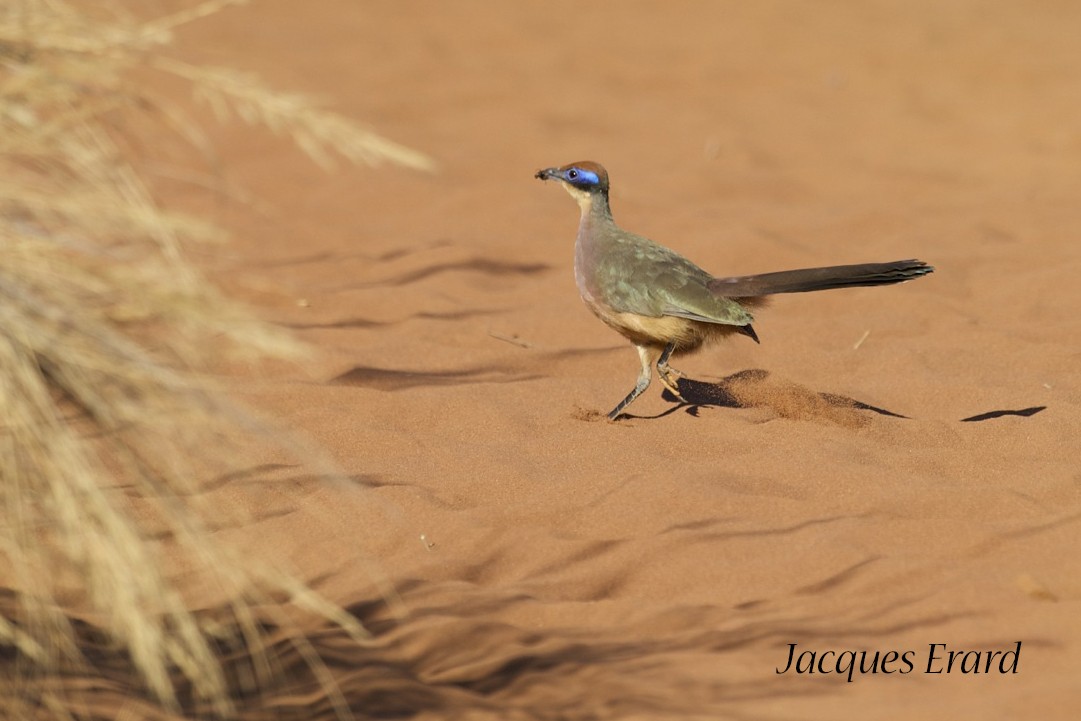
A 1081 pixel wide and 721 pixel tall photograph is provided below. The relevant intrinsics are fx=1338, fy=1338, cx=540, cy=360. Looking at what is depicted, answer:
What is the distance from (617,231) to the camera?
5.51 m

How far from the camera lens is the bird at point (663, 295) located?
500 cm

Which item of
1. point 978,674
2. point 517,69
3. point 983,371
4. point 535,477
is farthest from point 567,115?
point 978,674

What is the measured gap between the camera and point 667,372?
5242 millimetres

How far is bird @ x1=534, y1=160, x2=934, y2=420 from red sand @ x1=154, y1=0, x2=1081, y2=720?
0.84ft

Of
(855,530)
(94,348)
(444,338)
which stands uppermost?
(94,348)

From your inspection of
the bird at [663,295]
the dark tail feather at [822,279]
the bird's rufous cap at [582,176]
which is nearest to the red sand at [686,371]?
the bird at [663,295]

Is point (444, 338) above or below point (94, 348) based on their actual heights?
below

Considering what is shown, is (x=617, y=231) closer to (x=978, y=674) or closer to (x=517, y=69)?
(x=978, y=674)

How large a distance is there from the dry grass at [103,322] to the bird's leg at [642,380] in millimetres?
2476

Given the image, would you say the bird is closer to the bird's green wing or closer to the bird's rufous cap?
the bird's green wing

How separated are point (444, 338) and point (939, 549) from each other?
9.45 ft

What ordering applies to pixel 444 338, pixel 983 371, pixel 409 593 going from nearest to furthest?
pixel 409 593 → pixel 983 371 → pixel 444 338
